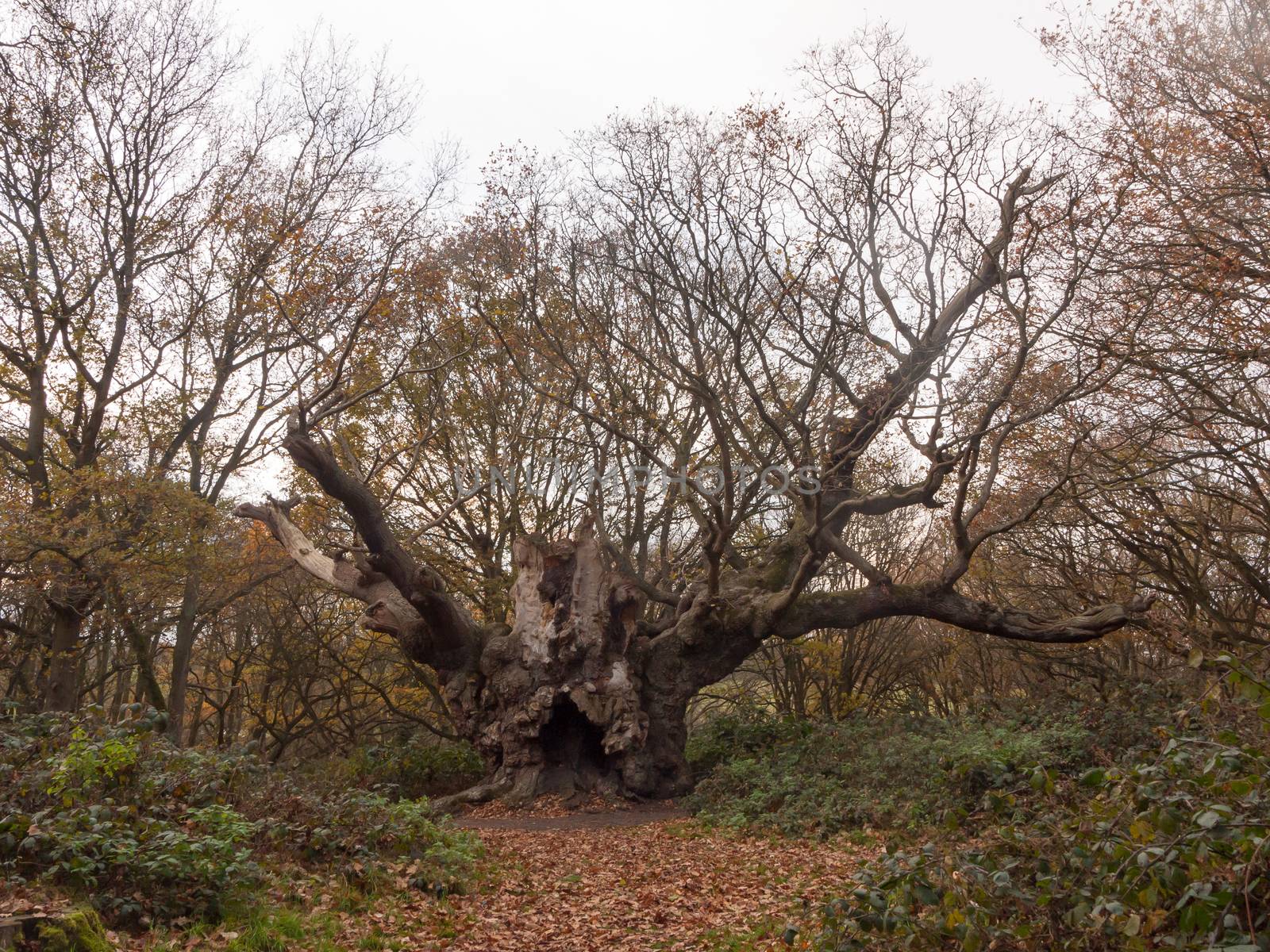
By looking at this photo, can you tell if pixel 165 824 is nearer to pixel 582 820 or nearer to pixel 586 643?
pixel 582 820

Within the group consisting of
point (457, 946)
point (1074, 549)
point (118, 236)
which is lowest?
point (457, 946)

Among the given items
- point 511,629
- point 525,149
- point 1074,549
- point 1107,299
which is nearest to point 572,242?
A: point 525,149

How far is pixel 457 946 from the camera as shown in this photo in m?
5.62

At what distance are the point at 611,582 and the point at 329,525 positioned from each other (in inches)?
266

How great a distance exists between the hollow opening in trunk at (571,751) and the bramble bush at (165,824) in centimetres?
407

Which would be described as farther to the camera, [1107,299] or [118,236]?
[118,236]

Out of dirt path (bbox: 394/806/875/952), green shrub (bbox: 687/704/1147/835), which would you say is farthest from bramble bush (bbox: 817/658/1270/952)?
green shrub (bbox: 687/704/1147/835)

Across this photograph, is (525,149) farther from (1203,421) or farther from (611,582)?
(1203,421)

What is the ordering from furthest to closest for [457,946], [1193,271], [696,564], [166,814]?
[696,564] < [1193,271] < [166,814] < [457,946]

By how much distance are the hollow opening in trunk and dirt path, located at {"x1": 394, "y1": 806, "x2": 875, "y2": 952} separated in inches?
81.9

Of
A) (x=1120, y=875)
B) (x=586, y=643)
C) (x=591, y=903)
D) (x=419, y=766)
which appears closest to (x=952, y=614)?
(x=586, y=643)

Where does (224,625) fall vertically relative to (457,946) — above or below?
above

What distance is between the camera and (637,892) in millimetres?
7137

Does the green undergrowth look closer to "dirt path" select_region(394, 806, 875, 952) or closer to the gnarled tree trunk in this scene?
"dirt path" select_region(394, 806, 875, 952)
